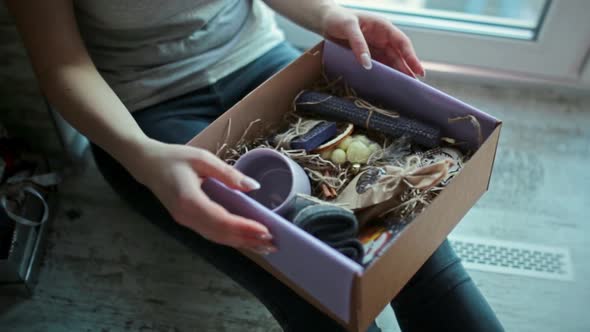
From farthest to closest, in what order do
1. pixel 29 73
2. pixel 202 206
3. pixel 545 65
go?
1. pixel 545 65
2. pixel 29 73
3. pixel 202 206

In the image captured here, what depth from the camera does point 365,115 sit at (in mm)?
784

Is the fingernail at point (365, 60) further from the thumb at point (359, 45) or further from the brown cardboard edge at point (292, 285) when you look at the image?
the brown cardboard edge at point (292, 285)

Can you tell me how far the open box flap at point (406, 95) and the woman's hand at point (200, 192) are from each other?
28cm

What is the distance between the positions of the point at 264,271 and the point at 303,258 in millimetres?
179

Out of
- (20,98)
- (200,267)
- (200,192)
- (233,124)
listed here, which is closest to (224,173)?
(200,192)

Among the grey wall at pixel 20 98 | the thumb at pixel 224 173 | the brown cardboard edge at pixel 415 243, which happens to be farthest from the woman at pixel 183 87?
the grey wall at pixel 20 98

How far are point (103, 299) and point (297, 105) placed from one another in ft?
1.76

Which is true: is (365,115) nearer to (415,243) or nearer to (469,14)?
(415,243)

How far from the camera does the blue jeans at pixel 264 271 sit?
2.51 ft

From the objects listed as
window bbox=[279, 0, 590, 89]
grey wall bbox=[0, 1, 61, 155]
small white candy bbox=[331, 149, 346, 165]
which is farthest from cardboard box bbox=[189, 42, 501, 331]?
window bbox=[279, 0, 590, 89]

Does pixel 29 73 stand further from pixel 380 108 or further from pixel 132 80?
pixel 380 108

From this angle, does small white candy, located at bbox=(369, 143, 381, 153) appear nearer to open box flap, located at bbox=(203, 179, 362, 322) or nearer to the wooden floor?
open box flap, located at bbox=(203, 179, 362, 322)

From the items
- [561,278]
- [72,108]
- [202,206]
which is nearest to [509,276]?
[561,278]

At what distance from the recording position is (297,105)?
2.71 feet
